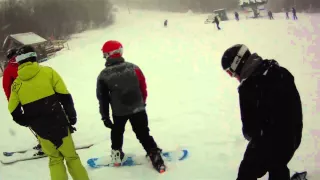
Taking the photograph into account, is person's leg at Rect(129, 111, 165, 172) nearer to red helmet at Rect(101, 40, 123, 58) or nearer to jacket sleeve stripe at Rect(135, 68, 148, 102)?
jacket sleeve stripe at Rect(135, 68, 148, 102)

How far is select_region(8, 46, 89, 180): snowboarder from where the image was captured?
10.6 ft

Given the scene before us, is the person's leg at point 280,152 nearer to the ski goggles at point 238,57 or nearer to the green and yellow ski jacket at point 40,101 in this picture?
the ski goggles at point 238,57

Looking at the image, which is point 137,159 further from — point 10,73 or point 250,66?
point 250,66

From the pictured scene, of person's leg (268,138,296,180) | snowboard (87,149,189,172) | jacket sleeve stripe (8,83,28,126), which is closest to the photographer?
person's leg (268,138,296,180)

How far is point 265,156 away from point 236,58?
0.91m

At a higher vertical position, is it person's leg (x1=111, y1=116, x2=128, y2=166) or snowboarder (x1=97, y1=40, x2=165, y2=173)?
snowboarder (x1=97, y1=40, x2=165, y2=173)

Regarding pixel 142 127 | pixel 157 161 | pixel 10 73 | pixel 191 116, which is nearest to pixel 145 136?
pixel 142 127

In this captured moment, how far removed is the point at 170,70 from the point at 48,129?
9802 millimetres

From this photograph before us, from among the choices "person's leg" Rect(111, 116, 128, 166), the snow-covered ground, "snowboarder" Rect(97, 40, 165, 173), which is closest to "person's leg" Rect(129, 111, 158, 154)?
"snowboarder" Rect(97, 40, 165, 173)

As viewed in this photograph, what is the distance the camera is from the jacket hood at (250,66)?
234cm

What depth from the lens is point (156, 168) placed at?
4.06m

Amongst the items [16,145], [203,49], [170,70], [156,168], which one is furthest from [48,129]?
[203,49]

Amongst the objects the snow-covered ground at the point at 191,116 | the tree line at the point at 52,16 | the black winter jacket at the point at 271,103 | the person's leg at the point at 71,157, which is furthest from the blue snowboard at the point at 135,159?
the tree line at the point at 52,16

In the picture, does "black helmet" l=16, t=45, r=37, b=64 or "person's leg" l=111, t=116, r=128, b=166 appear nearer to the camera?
"black helmet" l=16, t=45, r=37, b=64
